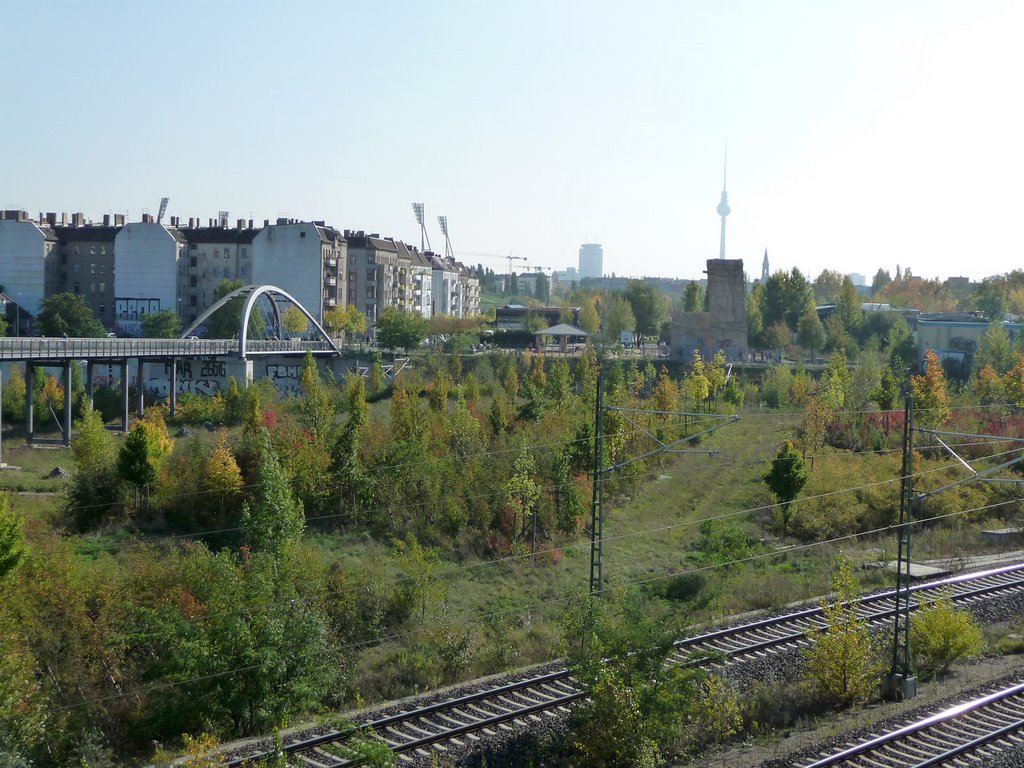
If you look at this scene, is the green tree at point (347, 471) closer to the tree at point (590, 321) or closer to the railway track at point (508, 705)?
the railway track at point (508, 705)

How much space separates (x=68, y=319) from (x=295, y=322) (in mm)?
11736

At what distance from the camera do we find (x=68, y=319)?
56.3 m

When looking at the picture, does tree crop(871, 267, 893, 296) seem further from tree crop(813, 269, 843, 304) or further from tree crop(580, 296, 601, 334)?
tree crop(580, 296, 601, 334)

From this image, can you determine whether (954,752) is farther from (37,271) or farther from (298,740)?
(37,271)

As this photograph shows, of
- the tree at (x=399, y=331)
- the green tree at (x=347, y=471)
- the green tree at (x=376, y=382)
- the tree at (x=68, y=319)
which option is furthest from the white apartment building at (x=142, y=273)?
the green tree at (x=347, y=471)

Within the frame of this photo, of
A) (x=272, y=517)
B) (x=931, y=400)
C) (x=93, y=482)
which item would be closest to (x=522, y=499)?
(x=272, y=517)

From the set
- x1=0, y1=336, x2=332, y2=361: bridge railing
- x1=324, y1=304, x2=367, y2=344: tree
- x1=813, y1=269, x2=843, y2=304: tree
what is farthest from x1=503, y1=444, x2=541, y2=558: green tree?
x1=813, y1=269, x2=843, y2=304: tree

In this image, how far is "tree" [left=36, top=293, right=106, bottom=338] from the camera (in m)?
56.0

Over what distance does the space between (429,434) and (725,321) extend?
102 feet

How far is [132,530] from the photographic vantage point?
22.6 meters

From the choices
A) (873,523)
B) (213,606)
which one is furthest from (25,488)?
(873,523)

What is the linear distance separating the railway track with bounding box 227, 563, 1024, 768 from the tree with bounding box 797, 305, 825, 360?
43.9 meters

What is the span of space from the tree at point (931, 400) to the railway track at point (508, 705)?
15.8 meters

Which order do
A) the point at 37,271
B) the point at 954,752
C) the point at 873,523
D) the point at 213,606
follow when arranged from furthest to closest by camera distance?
1. the point at 37,271
2. the point at 873,523
3. the point at 213,606
4. the point at 954,752
